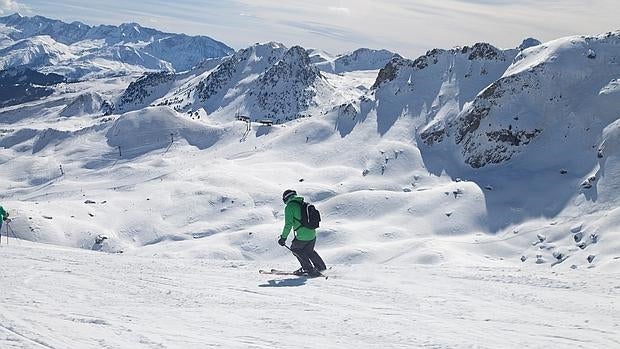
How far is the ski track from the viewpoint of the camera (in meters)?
9.41

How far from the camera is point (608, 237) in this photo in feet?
142

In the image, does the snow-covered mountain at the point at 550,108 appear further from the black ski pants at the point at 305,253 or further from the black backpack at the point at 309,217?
the black backpack at the point at 309,217

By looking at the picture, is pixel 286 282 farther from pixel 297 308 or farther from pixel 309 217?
pixel 297 308

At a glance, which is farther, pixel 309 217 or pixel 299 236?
pixel 299 236

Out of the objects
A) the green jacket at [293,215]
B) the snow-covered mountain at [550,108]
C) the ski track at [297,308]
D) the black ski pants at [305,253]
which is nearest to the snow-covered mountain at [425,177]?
the snow-covered mountain at [550,108]

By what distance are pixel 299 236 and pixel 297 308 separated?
14.3 feet

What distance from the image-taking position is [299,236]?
16.0m

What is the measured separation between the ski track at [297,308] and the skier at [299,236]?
0.62 m

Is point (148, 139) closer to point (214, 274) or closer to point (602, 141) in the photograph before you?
point (602, 141)

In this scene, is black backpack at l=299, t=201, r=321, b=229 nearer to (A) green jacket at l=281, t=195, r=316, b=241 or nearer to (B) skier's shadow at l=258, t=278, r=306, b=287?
(A) green jacket at l=281, t=195, r=316, b=241

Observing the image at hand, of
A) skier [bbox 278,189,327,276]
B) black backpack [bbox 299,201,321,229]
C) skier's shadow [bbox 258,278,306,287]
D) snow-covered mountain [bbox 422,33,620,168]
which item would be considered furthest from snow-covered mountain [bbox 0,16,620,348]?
black backpack [bbox 299,201,321,229]

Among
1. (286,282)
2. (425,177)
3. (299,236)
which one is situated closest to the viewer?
(286,282)

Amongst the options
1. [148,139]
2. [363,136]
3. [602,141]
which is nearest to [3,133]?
[148,139]

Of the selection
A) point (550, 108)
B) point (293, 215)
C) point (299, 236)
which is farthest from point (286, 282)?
point (550, 108)
